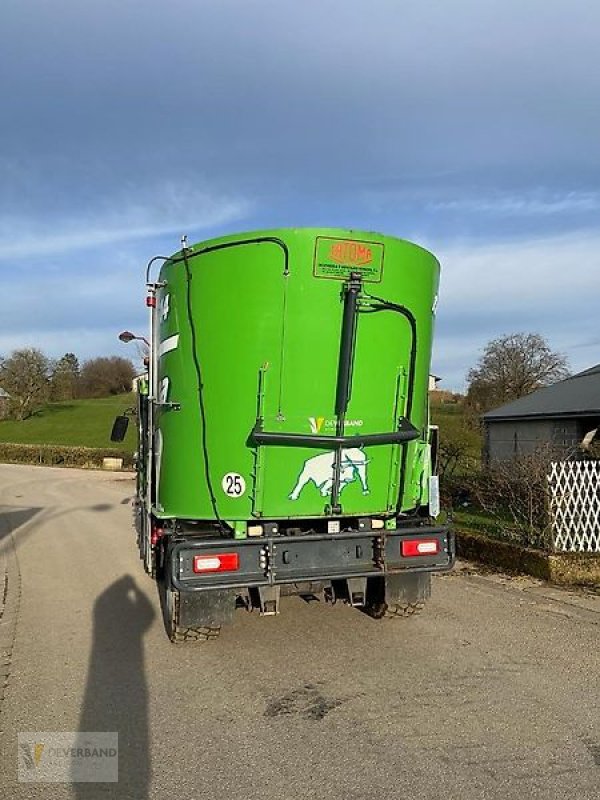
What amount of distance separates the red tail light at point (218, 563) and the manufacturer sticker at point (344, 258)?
222 centimetres

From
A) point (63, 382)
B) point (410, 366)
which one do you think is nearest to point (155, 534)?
point (410, 366)

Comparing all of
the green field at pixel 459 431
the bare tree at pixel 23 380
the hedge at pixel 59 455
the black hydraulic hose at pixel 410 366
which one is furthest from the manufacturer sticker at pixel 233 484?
the bare tree at pixel 23 380

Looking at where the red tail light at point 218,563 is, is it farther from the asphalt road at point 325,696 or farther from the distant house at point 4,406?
the distant house at point 4,406

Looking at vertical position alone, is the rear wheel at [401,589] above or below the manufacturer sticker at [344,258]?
below

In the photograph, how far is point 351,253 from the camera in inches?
204

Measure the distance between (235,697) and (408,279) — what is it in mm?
3369

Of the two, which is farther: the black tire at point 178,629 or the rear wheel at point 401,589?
the rear wheel at point 401,589

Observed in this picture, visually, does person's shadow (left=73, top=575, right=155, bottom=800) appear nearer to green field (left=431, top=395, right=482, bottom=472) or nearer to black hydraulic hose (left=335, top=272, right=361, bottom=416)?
black hydraulic hose (left=335, top=272, right=361, bottom=416)

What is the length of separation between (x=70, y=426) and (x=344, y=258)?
58.1 metres

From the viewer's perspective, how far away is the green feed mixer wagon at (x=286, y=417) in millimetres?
5156

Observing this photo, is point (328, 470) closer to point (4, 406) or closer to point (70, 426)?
point (70, 426)

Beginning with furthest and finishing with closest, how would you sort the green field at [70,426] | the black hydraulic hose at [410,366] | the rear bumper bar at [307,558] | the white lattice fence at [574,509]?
the green field at [70,426] < the white lattice fence at [574,509] < the black hydraulic hose at [410,366] < the rear bumper bar at [307,558]

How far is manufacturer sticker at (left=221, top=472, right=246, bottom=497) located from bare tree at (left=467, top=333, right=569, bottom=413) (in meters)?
40.1

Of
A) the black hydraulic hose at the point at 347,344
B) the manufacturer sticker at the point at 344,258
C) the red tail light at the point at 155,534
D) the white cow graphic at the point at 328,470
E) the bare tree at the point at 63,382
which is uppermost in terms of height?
the bare tree at the point at 63,382
